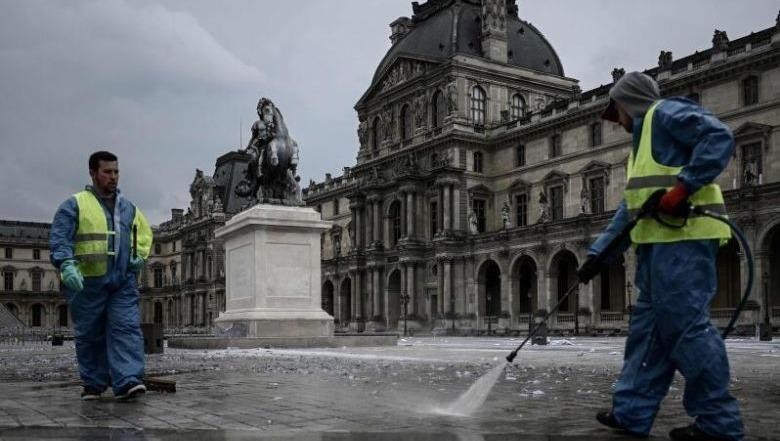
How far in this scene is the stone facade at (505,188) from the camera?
4678 centimetres

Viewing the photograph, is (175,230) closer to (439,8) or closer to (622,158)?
(439,8)

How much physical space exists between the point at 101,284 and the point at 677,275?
478 centimetres

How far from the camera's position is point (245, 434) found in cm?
510

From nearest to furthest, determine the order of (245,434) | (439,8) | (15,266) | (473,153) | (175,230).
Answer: (245,434)
(473,153)
(439,8)
(175,230)
(15,266)

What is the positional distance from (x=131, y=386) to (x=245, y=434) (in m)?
2.54

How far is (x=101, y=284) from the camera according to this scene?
24.9 feet

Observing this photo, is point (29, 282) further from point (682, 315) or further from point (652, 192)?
point (682, 315)

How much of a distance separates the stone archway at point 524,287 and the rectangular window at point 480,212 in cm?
537

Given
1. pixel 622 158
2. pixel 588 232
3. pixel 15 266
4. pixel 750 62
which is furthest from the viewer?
pixel 15 266

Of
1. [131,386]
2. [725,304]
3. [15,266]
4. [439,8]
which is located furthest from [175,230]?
[131,386]

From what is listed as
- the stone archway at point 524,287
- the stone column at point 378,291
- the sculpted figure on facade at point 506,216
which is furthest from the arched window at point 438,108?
the stone archway at point 524,287

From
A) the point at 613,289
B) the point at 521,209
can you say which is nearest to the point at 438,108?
the point at 521,209

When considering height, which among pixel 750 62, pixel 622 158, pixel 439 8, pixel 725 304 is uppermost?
pixel 439 8

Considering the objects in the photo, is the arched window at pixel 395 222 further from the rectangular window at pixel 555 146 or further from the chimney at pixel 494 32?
the rectangular window at pixel 555 146
